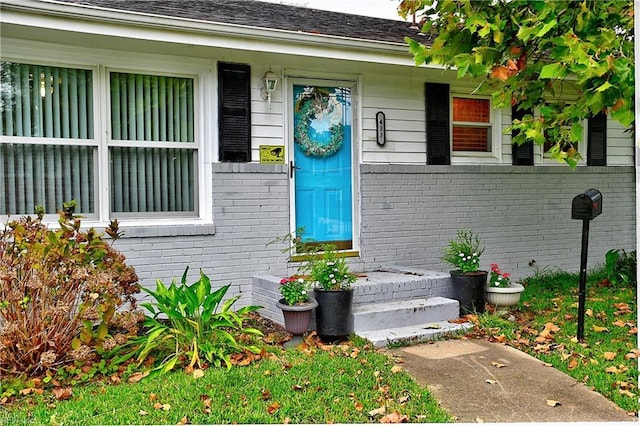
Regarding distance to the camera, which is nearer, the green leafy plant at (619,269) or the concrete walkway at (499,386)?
the concrete walkway at (499,386)

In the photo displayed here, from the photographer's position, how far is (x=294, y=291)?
16.4 ft

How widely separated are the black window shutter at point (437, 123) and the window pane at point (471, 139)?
0.87 feet

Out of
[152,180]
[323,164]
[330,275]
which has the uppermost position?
[323,164]

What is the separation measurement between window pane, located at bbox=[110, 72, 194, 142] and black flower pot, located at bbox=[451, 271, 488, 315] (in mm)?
3230

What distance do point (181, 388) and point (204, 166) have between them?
267 cm

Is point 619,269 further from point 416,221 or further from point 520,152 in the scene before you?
point 416,221

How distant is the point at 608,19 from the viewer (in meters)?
3.97

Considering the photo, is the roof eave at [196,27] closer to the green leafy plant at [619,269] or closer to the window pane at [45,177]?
the window pane at [45,177]

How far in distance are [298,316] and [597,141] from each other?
225 inches

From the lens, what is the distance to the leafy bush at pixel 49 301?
4.02m

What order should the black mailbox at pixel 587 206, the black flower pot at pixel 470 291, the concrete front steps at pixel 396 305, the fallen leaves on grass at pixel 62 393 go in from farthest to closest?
the black flower pot at pixel 470 291
the concrete front steps at pixel 396 305
the black mailbox at pixel 587 206
the fallen leaves on grass at pixel 62 393

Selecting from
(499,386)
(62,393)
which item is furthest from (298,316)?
(62,393)

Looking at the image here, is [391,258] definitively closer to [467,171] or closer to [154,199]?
[467,171]

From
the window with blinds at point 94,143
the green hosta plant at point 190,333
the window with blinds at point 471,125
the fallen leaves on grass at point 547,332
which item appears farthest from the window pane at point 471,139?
the green hosta plant at point 190,333
